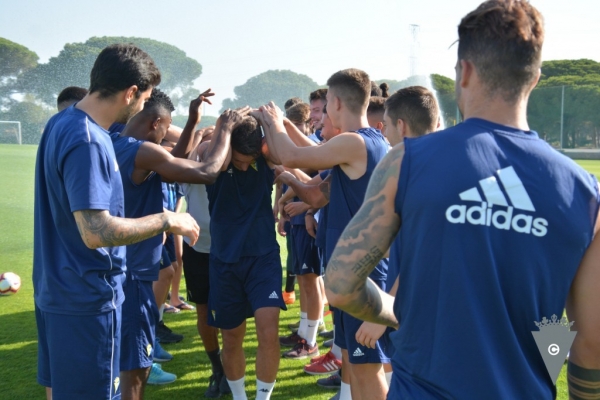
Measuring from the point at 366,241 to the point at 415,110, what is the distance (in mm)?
2201

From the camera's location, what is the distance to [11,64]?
2373 cm

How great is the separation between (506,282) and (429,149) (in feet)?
1.55

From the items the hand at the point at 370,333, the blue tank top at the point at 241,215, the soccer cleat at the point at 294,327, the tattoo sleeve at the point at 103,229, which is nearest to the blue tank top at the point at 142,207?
the blue tank top at the point at 241,215

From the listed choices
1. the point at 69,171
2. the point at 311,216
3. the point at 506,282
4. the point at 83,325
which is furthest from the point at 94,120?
the point at 311,216

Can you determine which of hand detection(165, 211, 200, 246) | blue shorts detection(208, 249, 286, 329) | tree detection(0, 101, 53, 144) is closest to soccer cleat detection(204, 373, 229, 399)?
blue shorts detection(208, 249, 286, 329)

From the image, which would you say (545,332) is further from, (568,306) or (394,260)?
(394,260)

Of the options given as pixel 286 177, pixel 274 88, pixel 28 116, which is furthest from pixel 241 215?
pixel 274 88

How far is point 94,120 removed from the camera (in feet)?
10.6

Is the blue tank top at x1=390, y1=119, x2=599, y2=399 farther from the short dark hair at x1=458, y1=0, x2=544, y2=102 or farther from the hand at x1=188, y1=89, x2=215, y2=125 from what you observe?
the hand at x1=188, y1=89, x2=215, y2=125

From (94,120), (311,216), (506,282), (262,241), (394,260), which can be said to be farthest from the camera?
(311,216)

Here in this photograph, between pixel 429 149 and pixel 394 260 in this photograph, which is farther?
pixel 394 260

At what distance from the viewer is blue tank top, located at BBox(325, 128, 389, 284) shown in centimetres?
410

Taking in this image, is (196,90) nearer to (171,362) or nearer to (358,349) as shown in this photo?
(171,362)

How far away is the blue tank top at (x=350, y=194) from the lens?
4098 millimetres
